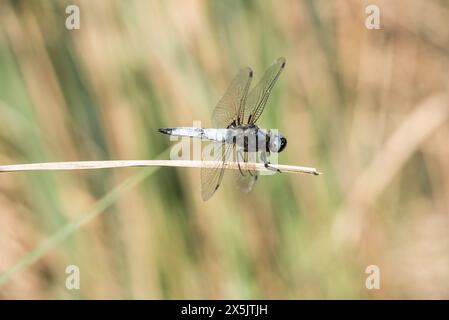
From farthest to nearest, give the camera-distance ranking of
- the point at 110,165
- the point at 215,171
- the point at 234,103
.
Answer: the point at 234,103 → the point at 215,171 → the point at 110,165

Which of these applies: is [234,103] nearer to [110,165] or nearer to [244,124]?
[244,124]

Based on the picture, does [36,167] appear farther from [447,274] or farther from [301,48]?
[447,274]

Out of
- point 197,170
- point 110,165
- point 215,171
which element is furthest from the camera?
point 197,170

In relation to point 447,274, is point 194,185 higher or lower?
higher

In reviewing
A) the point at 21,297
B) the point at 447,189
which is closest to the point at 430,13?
the point at 447,189

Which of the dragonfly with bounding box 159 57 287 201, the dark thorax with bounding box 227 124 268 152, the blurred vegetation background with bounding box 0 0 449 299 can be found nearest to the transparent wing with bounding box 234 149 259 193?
the dragonfly with bounding box 159 57 287 201

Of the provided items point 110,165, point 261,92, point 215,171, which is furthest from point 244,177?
point 110,165
